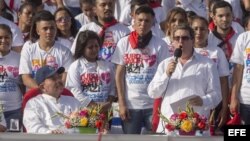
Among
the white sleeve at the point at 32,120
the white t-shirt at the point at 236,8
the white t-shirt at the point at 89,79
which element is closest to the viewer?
the white sleeve at the point at 32,120

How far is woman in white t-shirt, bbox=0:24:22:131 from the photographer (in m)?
10.8

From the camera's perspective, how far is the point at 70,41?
11883 mm

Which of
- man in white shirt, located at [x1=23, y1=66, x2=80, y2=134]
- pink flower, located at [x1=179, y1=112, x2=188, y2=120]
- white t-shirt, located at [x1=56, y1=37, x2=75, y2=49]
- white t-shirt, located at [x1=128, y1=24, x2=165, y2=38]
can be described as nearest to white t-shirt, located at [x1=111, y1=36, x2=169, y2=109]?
man in white shirt, located at [x1=23, y1=66, x2=80, y2=134]

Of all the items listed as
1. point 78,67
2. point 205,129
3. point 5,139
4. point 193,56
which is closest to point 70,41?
point 78,67

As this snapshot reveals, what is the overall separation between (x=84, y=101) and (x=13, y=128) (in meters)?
1.07

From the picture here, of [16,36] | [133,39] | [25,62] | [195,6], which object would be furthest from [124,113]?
[195,6]

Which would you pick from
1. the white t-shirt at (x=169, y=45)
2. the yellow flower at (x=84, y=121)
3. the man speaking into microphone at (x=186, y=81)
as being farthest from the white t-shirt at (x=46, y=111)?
the white t-shirt at (x=169, y=45)

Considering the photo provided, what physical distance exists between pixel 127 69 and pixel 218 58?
3.61 ft

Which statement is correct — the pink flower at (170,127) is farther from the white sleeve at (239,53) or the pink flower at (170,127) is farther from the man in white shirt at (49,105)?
the white sleeve at (239,53)

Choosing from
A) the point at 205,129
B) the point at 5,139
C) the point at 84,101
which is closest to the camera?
the point at 5,139

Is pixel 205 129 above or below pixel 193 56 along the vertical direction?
below

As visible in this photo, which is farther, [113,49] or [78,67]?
[113,49]

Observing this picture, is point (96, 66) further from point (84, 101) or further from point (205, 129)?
point (205, 129)

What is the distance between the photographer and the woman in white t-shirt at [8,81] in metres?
10.8
